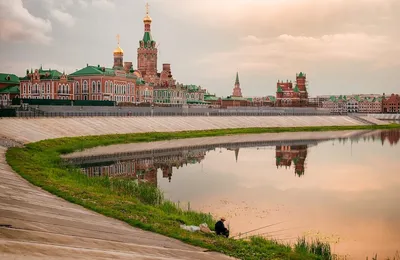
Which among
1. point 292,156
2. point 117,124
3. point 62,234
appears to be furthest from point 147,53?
point 62,234

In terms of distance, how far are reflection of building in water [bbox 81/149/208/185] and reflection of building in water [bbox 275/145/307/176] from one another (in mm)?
7394

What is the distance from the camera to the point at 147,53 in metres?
121

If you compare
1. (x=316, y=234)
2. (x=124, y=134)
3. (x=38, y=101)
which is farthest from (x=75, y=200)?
(x=38, y=101)

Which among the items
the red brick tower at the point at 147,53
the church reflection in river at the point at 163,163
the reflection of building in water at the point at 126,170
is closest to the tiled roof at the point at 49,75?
the red brick tower at the point at 147,53

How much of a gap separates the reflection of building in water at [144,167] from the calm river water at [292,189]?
0.07 m

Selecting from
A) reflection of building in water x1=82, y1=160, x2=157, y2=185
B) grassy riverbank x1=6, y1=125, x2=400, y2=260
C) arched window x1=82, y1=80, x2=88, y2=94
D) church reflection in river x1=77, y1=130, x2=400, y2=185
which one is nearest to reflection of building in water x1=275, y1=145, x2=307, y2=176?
church reflection in river x1=77, y1=130, x2=400, y2=185

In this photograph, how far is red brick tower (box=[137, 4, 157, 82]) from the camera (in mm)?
120688

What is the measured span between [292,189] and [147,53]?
3982 inches

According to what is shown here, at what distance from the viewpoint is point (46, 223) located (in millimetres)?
13000

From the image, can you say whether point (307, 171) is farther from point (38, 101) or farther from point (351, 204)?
point (38, 101)

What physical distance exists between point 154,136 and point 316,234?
38338 millimetres

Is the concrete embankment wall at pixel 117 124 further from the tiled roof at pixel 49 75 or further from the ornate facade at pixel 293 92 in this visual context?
the ornate facade at pixel 293 92

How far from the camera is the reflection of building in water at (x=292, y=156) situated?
3529 centimetres

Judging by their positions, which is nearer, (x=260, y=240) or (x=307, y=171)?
(x=260, y=240)
